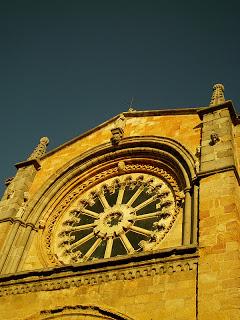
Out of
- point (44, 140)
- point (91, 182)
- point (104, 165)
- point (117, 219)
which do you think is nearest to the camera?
point (117, 219)

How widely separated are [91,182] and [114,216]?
69.5 inches

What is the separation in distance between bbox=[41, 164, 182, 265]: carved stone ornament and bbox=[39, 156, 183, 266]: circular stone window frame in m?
0.02

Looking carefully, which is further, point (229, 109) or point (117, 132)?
point (117, 132)

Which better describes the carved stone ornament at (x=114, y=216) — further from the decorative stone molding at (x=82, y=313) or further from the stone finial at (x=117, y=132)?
the decorative stone molding at (x=82, y=313)

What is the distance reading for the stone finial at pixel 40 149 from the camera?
13930 millimetres

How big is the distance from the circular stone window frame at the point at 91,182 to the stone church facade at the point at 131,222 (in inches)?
1.1

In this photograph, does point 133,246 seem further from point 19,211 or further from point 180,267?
point 19,211

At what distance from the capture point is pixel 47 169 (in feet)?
43.6

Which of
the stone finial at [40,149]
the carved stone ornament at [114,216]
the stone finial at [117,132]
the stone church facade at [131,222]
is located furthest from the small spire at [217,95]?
the stone finial at [40,149]

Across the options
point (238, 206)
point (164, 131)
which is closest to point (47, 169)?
point (164, 131)

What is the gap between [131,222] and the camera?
10.7 m

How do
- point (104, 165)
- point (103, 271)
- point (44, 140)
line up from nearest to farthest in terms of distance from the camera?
point (103, 271), point (104, 165), point (44, 140)

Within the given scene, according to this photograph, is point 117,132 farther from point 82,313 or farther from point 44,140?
point 82,313

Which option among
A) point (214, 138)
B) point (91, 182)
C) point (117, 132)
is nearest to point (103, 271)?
point (214, 138)
